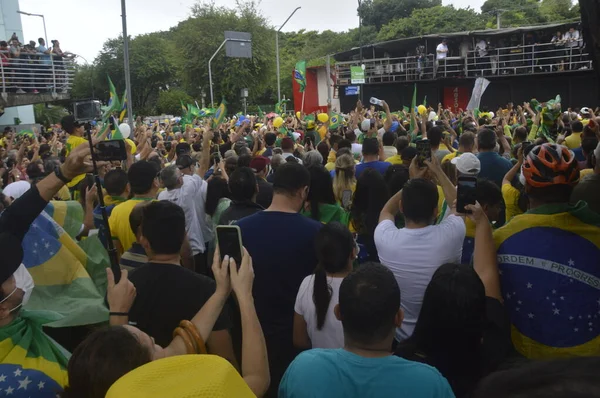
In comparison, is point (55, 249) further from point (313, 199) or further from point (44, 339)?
point (313, 199)

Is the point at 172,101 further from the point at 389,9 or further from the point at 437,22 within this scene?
the point at 389,9

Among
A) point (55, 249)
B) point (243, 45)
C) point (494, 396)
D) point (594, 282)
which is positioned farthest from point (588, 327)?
point (243, 45)

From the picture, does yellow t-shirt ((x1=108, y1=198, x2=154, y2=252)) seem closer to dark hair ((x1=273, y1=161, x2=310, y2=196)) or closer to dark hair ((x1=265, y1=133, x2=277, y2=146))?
dark hair ((x1=273, y1=161, x2=310, y2=196))

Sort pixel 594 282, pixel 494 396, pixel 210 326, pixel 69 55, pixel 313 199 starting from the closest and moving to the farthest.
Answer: pixel 494 396 < pixel 210 326 < pixel 594 282 < pixel 313 199 < pixel 69 55

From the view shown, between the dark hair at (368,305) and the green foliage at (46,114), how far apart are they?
41716mm

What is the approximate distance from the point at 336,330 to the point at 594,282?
1.25m

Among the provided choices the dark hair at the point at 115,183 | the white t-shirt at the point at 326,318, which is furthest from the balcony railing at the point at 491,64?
the white t-shirt at the point at 326,318

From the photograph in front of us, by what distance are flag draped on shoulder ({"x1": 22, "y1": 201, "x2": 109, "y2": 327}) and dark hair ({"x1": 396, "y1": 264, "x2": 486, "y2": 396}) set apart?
1.97 meters

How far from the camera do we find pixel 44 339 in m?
2.24

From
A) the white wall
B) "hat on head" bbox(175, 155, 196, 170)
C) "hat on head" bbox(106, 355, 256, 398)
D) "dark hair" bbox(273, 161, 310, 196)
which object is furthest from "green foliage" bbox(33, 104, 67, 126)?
"hat on head" bbox(106, 355, 256, 398)

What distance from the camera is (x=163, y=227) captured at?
111 inches

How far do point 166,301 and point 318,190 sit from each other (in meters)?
2.13

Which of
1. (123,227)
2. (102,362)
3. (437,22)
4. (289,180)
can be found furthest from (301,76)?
(437,22)

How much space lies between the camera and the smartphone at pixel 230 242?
2.11 meters
